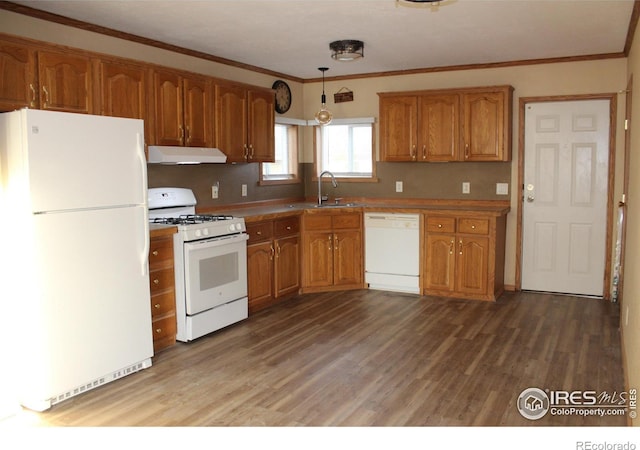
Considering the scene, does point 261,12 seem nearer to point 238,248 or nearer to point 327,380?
point 238,248

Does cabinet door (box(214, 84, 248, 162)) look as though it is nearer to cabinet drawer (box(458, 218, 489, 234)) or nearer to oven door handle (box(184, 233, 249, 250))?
oven door handle (box(184, 233, 249, 250))

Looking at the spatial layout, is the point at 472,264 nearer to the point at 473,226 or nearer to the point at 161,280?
the point at 473,226

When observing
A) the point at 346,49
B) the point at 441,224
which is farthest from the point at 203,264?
the point at 441,224

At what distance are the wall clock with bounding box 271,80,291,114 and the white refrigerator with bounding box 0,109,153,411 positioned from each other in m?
2.87

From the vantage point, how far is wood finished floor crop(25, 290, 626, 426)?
2.99 m

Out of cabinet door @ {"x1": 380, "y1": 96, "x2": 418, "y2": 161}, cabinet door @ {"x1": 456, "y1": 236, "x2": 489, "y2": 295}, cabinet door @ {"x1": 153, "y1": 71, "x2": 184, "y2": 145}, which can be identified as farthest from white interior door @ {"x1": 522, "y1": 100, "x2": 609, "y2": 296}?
cabinet door @ {"x1": 153, "y1": 71, "x2": 184, "y2": 145}

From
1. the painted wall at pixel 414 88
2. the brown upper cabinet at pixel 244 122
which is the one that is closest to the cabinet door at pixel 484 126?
the painted wall at pixel 414 88

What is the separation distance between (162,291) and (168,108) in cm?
142

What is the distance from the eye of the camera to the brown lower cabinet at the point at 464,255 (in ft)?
17.4

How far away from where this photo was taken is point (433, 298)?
552 centimetres

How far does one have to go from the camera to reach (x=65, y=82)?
11.8ft

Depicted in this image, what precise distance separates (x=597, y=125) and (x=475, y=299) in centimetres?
203
